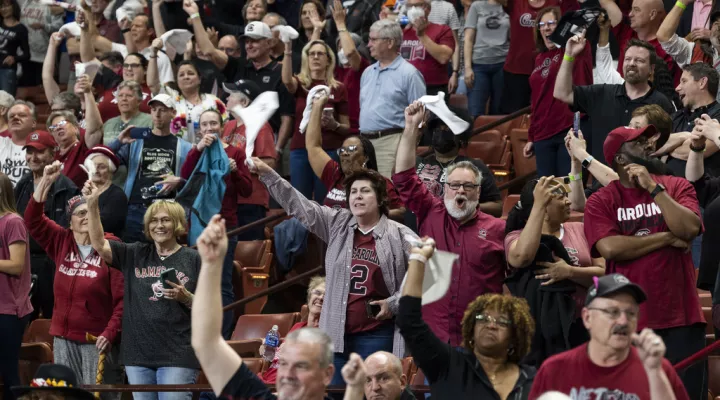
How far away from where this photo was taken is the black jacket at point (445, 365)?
5199mm

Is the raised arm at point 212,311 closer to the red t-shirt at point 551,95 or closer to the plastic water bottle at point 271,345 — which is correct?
the plastic water bottle at point 271,345

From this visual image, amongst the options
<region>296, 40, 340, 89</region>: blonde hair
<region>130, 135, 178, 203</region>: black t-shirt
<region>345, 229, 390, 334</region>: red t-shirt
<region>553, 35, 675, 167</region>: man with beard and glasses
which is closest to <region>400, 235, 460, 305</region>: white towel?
<region>345, 229, 390, 334</region>: red t-shirt

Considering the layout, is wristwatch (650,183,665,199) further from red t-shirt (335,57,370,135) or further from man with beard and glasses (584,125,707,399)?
red t-shirt (335,57,370,135)

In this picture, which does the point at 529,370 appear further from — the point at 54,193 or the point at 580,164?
the point at 54,193

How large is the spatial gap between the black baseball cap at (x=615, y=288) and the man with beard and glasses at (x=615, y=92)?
3.51 m

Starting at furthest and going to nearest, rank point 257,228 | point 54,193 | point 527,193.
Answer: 1. point 257,228
2. point 54,193
3. point 527,193

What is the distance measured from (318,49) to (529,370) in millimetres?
5630

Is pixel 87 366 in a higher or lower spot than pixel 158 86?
lower

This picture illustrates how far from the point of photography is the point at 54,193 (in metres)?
9.38

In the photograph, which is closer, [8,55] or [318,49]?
[318,49]

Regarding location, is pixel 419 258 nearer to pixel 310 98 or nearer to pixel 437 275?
pixel 437 275

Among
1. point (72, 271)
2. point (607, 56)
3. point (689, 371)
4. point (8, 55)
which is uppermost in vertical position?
point (8, 55)

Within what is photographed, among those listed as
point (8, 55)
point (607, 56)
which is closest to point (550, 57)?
point (607, 56)

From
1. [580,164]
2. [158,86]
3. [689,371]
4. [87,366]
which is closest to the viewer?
[689,371]
